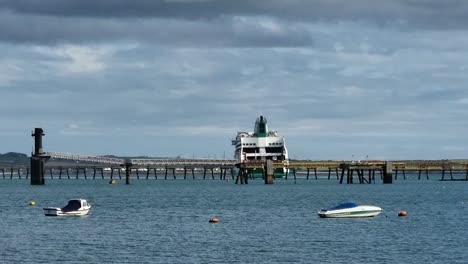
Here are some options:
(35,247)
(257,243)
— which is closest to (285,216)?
(257,243)

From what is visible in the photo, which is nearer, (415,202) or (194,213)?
(194,213)

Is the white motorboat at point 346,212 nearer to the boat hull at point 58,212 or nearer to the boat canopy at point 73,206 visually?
the boat hull at point 58,212

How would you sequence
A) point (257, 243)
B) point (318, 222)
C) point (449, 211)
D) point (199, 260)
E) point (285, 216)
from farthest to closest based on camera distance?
point (449, 211)
point (285, 216)
point (318, 222)
point (257, 243)
point (199, 260)

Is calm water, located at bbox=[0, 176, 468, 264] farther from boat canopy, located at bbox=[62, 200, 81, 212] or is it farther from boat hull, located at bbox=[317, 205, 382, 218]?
boat canopy, located at bbox=[62, 200, 81, 212]

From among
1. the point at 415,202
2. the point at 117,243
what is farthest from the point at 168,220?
the point at 415,202

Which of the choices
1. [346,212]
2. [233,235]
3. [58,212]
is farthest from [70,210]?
[233,235]

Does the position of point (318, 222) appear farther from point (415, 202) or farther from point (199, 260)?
point (415, 202)

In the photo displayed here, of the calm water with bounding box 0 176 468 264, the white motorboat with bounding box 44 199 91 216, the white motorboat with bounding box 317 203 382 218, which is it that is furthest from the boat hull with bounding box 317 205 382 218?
the white motorboat with bounding box 44 199 91 216

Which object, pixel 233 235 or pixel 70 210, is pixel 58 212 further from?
pixel 233 235

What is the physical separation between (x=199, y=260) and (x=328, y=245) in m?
13.3

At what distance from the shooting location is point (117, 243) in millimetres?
83500

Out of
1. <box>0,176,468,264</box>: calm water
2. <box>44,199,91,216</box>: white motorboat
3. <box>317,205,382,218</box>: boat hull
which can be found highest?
<box>44,199,91,216</box>: white motorboat

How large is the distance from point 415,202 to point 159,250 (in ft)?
240

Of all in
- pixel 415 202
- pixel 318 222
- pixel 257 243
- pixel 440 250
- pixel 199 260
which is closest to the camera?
pixel 199 260
